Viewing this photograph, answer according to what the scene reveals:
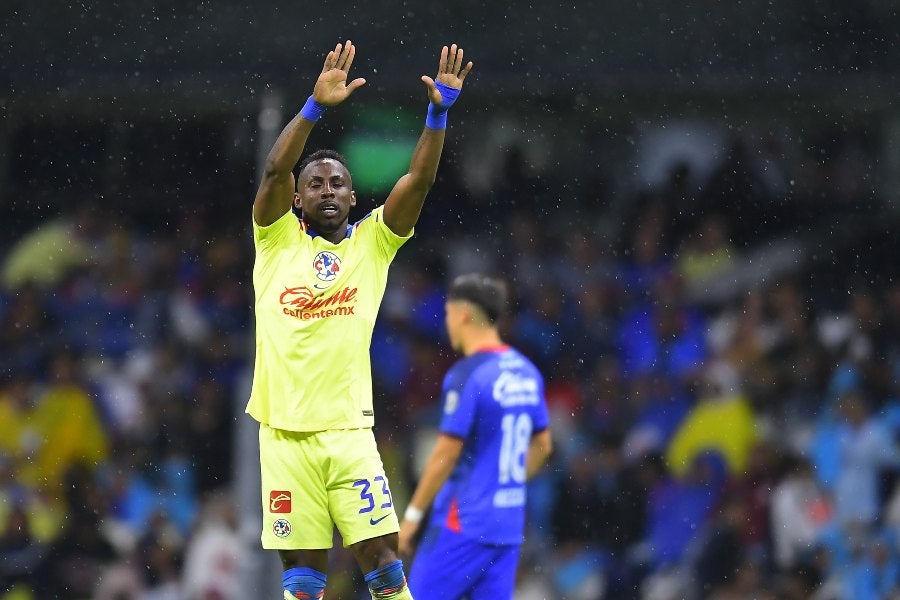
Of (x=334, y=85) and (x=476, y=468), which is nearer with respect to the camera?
(x=334, y=85)

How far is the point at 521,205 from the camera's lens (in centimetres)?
1423

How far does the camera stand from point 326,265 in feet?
23.1

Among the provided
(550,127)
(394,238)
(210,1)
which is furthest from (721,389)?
(394,238)

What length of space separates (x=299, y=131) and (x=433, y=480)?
233 cm

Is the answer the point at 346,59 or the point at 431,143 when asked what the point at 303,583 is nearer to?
the point at 431,143

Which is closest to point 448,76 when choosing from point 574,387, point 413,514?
point 413,514

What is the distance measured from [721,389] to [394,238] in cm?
569

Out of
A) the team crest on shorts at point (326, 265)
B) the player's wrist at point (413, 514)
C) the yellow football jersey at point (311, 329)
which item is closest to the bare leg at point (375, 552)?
the yellow football jersey at point (311, 329)

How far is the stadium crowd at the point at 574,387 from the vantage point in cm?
1166

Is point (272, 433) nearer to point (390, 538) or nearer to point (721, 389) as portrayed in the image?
point (390, 538)

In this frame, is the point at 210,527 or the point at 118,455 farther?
the point at 118,455

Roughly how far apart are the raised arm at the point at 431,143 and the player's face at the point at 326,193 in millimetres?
216

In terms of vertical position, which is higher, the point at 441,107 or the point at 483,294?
the point at 441,107

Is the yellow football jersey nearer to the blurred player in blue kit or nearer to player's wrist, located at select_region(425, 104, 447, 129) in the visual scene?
player's wrist, located at select_region(425, 104, 447, 129)
